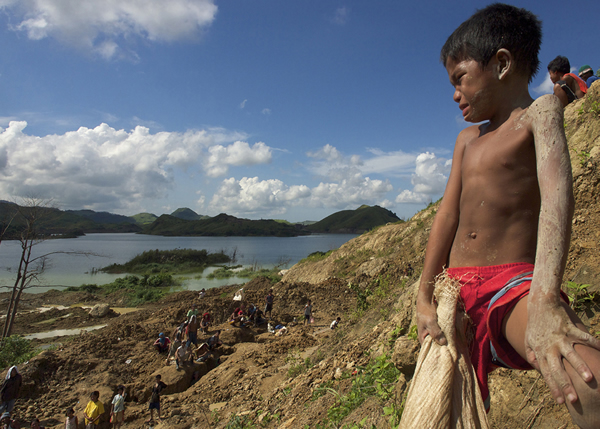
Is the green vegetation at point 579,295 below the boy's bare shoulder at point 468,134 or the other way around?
below

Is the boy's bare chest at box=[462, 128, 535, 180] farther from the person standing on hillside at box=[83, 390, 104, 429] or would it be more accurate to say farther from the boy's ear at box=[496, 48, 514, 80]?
the person standing on hillside at box=[83, 390, 104, 429]

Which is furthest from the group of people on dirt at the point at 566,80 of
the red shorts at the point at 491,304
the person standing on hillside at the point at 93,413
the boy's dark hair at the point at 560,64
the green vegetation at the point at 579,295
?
the person standing on hillside at the point at 93,413

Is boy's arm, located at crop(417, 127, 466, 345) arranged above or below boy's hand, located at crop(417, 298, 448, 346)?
above

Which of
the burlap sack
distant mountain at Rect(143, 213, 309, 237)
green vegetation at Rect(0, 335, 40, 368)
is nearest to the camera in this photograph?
the burlap sack

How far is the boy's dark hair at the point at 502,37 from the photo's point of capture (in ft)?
4.67

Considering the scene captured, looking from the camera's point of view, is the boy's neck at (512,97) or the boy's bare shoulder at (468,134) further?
the boy's bare shoulder at (468,134)

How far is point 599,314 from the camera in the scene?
8.10 ft

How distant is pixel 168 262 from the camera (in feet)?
159

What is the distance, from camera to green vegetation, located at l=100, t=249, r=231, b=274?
44.6 metres

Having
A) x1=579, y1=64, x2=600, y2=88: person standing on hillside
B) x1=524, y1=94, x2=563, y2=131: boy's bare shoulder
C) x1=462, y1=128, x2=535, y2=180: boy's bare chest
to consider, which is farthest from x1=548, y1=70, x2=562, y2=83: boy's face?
x1=524, y1=94, x2=563, y2=131: boy's bare shoulder

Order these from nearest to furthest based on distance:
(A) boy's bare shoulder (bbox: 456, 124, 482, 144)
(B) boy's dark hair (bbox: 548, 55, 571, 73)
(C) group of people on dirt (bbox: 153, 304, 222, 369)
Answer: (A) boy's bare shoulder (bbox: 456, 124, 482, 144) → (B) boy's dark hair (bbox: 548, 55, 571, 73) → (C) group of people on dirt (bbox: 153, 304, 222, 369)

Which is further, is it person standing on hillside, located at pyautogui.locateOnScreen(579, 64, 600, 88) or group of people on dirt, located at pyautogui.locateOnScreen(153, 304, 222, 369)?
group of people on dirt, located at pyautogui.locateOnScreen(153, 304, 222, 369)

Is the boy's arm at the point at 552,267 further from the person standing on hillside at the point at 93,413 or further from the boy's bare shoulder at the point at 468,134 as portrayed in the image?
the person standing on hillside at the point at 93,413

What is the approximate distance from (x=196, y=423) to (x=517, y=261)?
7.32m
